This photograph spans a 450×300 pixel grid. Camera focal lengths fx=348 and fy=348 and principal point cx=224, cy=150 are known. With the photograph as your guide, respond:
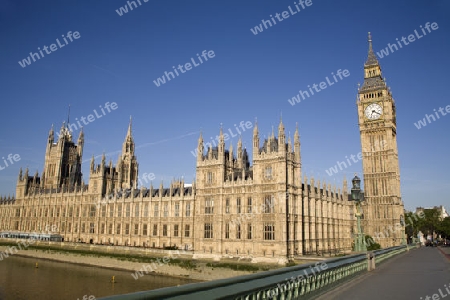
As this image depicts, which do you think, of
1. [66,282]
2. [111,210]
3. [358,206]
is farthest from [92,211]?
[358,206]

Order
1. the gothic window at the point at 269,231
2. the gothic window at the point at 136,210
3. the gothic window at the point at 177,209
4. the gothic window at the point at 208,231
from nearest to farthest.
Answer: the gothic window at the point at 269,231, the gothic window at the point at 208,231, the gothic window at the point at 177,209, the gothic window at the point at 136,210

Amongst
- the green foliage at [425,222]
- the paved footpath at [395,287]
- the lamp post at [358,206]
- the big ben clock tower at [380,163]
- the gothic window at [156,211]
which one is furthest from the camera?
the green foliage at [425,222]

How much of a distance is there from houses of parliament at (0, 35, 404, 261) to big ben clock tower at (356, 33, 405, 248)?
239 millimetres

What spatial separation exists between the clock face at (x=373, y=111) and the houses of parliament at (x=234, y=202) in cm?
25

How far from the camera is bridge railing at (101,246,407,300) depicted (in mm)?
6454

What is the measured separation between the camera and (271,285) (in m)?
9.38

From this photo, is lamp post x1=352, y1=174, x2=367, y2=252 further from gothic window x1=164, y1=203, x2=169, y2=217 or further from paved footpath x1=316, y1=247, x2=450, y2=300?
gothic window x1=164, y1=203, x2=169, y2=217

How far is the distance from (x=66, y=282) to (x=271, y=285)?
5467cm

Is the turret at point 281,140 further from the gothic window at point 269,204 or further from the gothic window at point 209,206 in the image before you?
the gothic window at point 209,206

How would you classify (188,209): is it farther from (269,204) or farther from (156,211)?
(269,204)

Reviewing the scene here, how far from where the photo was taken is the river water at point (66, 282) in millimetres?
46156

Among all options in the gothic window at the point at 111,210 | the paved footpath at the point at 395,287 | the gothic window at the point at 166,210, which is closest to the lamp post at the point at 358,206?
the paved footpath at the point at 395,287

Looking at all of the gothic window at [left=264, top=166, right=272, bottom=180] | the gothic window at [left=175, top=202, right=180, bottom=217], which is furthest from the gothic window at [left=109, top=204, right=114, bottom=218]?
the gothic window at [left=264, top=166, right=272, bottom=180]

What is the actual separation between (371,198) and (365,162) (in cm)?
932
